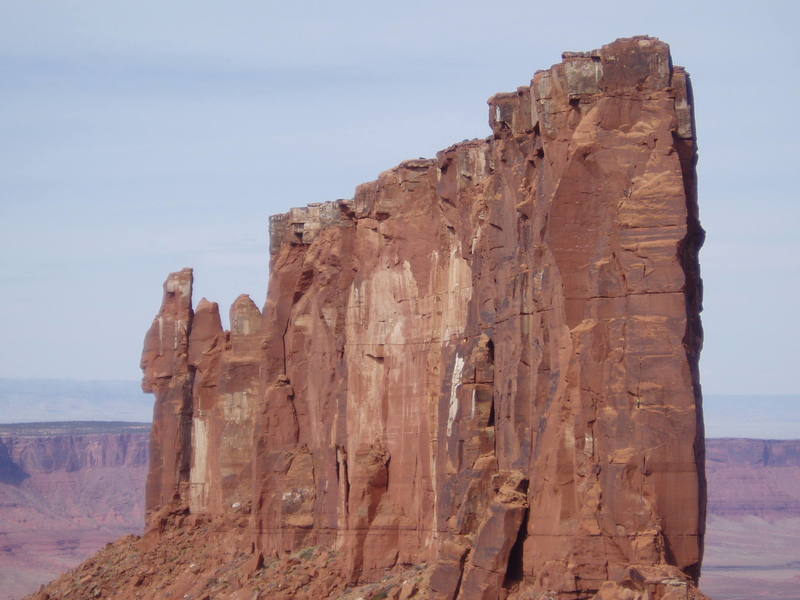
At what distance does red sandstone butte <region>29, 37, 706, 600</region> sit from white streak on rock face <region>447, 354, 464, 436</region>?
0.13 metres

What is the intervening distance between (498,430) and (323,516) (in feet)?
46.3

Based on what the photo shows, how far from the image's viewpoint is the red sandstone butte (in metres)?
44.8

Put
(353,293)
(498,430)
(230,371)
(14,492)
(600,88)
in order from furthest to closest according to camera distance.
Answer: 1. (14,492)
2. (230,371)
3. (353,293)
4. (498,430)
5. (600,88)

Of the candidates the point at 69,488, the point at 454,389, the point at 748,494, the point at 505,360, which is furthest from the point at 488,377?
the point at 748,494

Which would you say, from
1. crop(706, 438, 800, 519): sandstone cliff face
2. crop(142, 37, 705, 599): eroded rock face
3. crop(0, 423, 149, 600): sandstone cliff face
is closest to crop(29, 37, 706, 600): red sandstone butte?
crop(142, 37, 705, 599): eroded rock face

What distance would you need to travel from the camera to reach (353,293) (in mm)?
64750

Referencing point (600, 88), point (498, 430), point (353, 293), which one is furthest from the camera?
point (353, 293)

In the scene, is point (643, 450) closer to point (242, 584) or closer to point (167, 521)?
point (242, 584)

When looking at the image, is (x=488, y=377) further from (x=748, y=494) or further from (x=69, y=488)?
(x=748, y=494)

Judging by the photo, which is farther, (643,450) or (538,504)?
(538,504)

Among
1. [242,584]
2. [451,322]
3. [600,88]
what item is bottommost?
[242,584]

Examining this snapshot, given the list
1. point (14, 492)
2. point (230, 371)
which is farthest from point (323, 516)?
point (14, 492)

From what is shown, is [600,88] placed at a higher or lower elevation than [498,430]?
higher

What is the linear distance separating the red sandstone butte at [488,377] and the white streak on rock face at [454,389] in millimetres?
131
